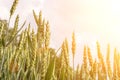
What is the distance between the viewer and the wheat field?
135 inches

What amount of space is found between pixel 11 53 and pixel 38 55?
0.45m

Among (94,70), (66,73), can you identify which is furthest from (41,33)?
(94,70)

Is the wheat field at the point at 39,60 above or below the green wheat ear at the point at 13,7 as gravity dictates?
below

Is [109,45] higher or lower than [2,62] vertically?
higher

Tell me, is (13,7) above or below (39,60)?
above

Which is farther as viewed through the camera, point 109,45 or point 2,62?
point 109,45

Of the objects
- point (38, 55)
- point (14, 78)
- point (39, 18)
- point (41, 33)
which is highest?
point (39, 18)

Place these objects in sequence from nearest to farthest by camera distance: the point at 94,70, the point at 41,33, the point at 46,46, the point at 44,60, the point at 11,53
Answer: the point at 44,60
the point at 46,46
the point at 41,33
the point at 11,53
the point at 94,70

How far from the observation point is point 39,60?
12.0 feet

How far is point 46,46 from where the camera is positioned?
11.0ft

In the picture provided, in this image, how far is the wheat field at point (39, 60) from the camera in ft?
11.3

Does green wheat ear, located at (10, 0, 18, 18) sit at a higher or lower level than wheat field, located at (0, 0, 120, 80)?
higher

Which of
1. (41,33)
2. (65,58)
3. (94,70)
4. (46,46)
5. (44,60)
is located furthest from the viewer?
(94,70)

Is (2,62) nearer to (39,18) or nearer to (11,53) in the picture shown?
(11,53)
